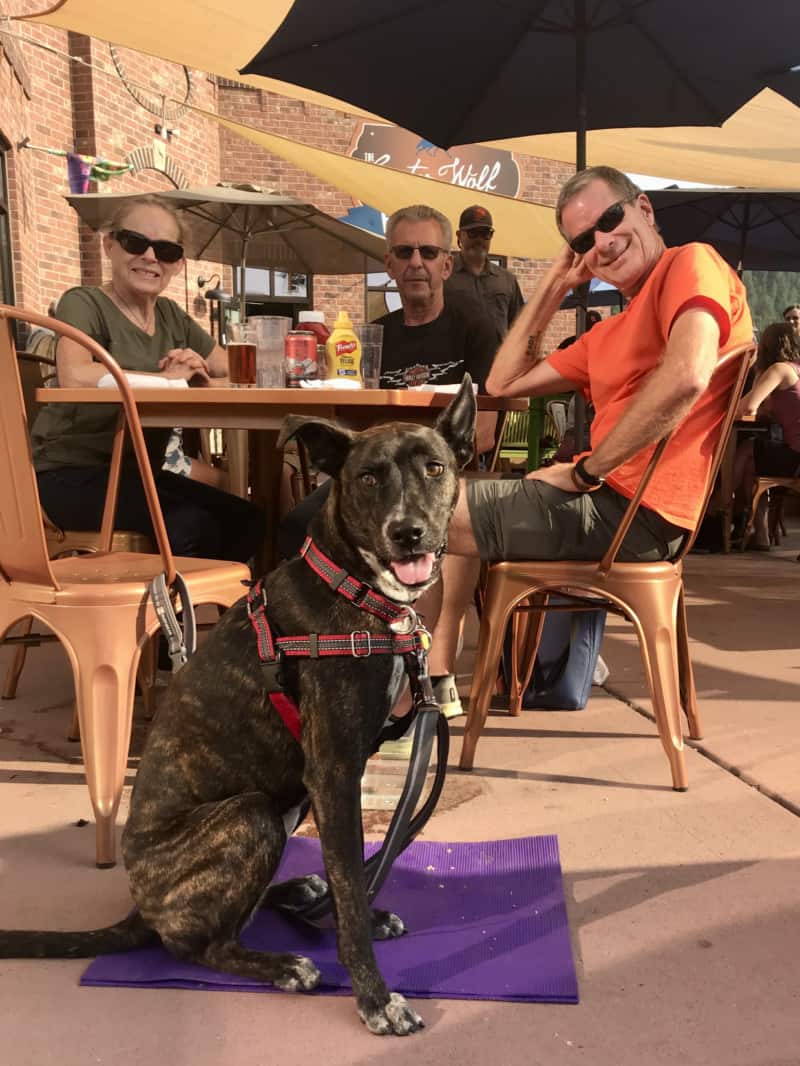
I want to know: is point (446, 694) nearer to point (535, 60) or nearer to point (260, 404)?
point (260, 404)

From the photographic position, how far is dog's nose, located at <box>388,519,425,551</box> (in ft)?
5.25

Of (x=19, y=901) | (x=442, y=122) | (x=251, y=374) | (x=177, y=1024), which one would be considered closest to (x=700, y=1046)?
(x=177, y=1024)

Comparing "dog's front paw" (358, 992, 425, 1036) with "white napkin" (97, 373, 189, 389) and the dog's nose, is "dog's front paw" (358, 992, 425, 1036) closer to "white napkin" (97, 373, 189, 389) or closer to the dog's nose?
the dog's nose

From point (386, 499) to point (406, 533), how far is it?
3.3 inches

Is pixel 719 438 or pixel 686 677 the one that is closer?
pixel 719 438

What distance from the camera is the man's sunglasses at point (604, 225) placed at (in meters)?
2.76

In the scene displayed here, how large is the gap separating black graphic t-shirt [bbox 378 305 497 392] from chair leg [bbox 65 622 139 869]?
200cm

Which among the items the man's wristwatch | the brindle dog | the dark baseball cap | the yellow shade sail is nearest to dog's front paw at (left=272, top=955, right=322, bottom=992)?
the brindle dog

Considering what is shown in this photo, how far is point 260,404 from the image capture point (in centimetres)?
267

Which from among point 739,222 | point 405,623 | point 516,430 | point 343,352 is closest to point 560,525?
point 343,352

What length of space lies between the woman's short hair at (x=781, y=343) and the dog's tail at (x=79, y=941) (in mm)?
6465

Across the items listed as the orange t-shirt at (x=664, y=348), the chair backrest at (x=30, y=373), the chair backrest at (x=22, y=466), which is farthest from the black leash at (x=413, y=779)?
the chair backrest at (x=30, y=373)

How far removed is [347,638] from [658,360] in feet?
4.99

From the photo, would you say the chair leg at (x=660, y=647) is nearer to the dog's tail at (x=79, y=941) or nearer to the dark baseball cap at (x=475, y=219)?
the dog's tail at (x=79, y=941)
